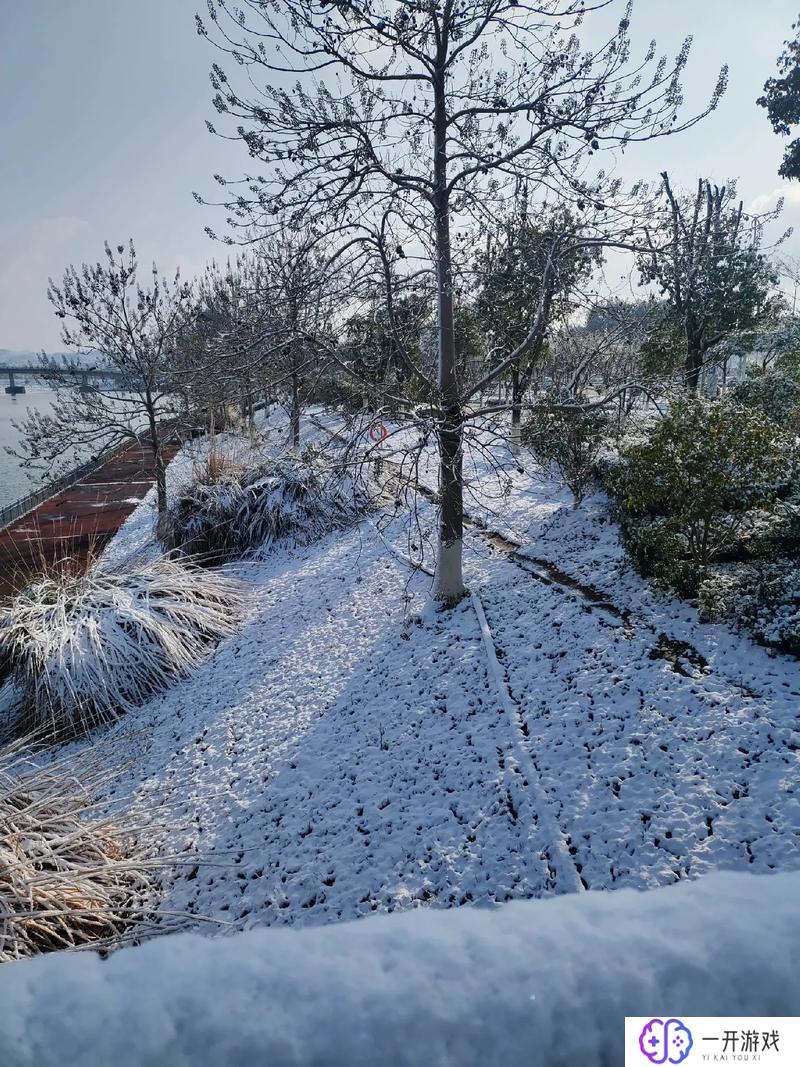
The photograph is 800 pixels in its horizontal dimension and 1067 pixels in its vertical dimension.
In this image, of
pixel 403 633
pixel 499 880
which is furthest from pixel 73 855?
pixel 403 633

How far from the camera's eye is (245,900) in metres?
3.62

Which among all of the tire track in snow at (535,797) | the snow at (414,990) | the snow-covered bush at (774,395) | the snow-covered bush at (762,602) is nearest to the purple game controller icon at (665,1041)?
the snow at (414,990)

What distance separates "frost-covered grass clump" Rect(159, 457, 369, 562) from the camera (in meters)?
10.4

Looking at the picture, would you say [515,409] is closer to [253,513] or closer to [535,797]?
[535,797]

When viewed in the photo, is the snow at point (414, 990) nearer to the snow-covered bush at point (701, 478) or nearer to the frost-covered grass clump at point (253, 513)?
the snow-covered bush at point (701, 478)

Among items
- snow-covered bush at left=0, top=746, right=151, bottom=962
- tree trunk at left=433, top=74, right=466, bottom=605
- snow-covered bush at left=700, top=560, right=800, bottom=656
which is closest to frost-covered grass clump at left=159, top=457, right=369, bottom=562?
tree trunk at left=433, top=74, right=466, bottom=605

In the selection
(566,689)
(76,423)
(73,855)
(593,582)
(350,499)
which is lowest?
(73,855)

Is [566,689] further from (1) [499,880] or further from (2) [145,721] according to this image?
(2) [145,721]

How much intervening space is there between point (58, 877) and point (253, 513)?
7.86 m

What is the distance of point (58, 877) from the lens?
3047mm

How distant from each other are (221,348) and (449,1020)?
593 centimetres

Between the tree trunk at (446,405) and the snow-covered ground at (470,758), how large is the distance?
398 millimetres

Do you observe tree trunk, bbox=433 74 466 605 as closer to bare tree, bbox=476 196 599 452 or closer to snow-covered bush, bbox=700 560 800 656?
bare tree, bbox=476 196 599 452

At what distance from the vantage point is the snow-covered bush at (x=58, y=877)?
9.68 ft
